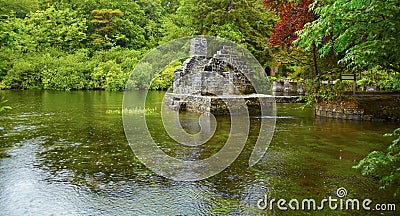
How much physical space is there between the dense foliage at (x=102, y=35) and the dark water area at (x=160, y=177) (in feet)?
60.8

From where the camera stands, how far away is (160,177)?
5.17 metres

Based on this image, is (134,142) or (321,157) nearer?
(321,157)

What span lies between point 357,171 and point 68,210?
428 centimetres

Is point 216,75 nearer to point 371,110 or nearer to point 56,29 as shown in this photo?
point 371,110

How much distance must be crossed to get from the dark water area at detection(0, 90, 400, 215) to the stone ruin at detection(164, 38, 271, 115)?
152 inches

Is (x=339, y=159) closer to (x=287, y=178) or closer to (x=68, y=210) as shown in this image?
(x=287, y=178)

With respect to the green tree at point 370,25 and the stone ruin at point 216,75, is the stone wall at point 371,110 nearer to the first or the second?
the stone ruin at point 216,75

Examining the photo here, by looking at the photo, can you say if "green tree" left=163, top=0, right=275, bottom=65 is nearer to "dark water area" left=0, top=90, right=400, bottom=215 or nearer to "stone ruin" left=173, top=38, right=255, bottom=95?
"stone ruin" left=173, top=38, right=255, bottom=95

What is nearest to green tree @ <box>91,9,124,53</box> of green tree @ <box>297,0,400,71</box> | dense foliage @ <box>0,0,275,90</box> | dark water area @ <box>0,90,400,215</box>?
dense foliage @ <box>0,0,275,90</box>

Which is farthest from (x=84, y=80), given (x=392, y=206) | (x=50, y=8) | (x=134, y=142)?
(x=392, y=206)

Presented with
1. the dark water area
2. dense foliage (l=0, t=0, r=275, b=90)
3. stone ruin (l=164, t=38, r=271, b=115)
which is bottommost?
the dark water area

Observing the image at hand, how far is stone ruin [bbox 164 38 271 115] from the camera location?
12.8 m

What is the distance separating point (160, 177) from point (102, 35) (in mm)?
34114

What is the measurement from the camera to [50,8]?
3462cm
